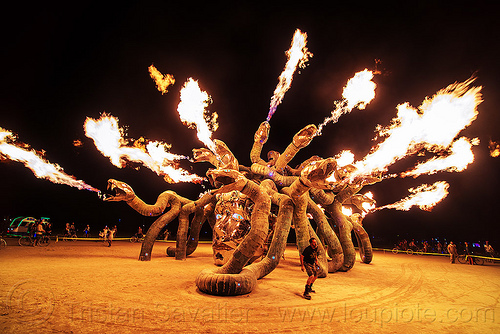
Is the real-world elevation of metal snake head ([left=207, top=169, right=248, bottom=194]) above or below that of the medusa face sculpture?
above

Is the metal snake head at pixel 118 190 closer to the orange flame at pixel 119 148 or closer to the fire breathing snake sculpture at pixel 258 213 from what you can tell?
the fire breathing snake sculpture at pixel 258 213

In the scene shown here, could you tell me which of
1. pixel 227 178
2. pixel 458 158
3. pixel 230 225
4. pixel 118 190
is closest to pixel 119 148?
pixel 118 190

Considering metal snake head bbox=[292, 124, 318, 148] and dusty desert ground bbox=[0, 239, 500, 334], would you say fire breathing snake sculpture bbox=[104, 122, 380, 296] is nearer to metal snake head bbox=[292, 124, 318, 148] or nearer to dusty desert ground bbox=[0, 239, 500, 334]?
metal snake head bbox=[292, 124, 318, 148]

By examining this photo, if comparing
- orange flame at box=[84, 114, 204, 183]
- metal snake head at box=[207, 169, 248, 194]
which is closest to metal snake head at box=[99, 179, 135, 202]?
orange flame at box=[84, 114, 204, 183]

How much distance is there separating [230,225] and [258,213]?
473 cm

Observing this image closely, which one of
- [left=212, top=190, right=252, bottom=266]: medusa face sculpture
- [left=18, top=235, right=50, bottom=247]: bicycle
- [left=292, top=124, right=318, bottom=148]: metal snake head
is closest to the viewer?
[left=212, top=190, right=252, bottom=266]: medusa face sculpture

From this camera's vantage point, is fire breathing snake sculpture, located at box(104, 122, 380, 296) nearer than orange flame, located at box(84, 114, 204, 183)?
Yes

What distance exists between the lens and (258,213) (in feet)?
27.4

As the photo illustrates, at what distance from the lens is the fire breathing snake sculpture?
7.91 m

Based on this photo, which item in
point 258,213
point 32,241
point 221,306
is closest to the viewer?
point 221,306

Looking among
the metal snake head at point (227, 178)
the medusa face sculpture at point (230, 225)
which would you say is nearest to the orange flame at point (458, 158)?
the medusa face sculpture at point (230, 225)

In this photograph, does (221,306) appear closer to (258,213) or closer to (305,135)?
(258,213)

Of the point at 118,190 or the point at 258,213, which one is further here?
the point at 118,190

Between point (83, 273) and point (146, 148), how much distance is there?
380 inches
